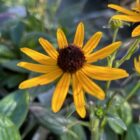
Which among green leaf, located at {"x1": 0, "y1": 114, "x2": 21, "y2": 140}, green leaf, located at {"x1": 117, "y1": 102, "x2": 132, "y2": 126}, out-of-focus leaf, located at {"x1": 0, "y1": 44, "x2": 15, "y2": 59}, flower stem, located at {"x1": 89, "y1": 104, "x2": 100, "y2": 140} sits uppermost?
out-of-focus leaf, located at {"x1": 0, "y1": 44, "x2": 15, "y2": 59}

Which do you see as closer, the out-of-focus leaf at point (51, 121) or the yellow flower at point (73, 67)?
the yellow flower at point (73, 67)

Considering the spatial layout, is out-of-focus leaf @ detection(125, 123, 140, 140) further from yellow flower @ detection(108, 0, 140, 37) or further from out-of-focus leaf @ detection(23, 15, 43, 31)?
out-of-focus leaf @ detection(23, 15, 43, 31)

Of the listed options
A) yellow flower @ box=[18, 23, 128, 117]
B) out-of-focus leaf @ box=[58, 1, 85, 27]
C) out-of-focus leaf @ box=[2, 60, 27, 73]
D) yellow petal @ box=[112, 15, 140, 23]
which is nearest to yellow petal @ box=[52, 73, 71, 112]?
yellow flower @ box=[18, 23, 128, 117]

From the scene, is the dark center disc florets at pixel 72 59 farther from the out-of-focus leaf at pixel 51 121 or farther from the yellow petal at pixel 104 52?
the out-of-focus leaf at pixel 51 121

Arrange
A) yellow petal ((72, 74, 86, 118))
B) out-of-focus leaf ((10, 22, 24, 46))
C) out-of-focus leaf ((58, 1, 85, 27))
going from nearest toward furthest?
yellow petal ((72, 74, 86, 118)), out-of-focus leaf ((10, 22, 24, 46)), out-of-focus leaf ((58, 1, 85, 27))

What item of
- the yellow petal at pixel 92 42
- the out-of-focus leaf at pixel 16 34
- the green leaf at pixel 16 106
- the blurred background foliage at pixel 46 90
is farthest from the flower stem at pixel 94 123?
the out-of-focus leaf at pixel 16 34

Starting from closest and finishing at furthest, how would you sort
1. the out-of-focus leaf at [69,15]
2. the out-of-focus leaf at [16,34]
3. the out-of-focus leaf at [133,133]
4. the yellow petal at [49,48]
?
the yellow petal at [49,48]
the out-of-focus leaf at [133,133]
the out-of-focus leaf at [16,34]
the out-of-focus leaf at [69,15]

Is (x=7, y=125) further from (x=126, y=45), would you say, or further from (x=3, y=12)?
(x=3, y=12)

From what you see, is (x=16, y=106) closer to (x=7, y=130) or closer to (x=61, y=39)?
(x=7, y=130)

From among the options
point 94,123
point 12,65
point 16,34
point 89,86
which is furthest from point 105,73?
point 16,34
